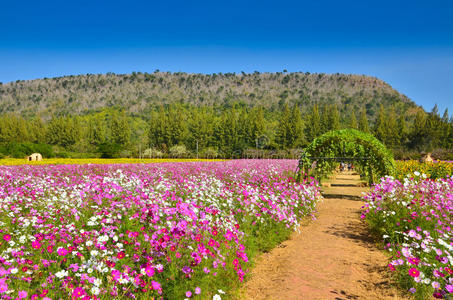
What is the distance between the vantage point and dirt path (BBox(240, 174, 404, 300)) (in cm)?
381

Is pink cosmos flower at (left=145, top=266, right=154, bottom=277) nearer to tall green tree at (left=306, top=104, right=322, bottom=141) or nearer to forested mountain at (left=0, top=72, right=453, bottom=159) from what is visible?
forested mountain at (left=0, top=72, right=453, bottom=159)

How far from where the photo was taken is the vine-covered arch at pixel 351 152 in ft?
35.2

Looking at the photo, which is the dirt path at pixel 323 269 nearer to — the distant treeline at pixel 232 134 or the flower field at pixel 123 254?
the flower field at pixel 123 254

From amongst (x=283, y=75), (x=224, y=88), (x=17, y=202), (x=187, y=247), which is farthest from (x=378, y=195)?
(x=283, y=75)

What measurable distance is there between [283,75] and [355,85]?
134 ft

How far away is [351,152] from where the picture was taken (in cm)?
1229

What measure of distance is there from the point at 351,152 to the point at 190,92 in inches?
5478

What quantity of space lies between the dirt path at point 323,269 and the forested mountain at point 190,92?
111 m

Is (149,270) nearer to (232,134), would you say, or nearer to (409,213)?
(409,213)

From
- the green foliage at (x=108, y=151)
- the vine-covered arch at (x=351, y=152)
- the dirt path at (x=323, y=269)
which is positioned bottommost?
the dirt path at (x=323, y=269)

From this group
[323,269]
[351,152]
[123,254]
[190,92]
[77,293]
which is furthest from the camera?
[190,92]

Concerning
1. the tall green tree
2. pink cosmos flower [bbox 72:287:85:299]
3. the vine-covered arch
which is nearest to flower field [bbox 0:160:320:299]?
pink cosmos flower [bbox 72:287:85:299]

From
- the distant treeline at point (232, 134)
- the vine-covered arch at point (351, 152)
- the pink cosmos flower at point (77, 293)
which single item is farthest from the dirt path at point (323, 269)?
the distant treeline at point (232, 134)

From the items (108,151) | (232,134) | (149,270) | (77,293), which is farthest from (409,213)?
(232,134)
